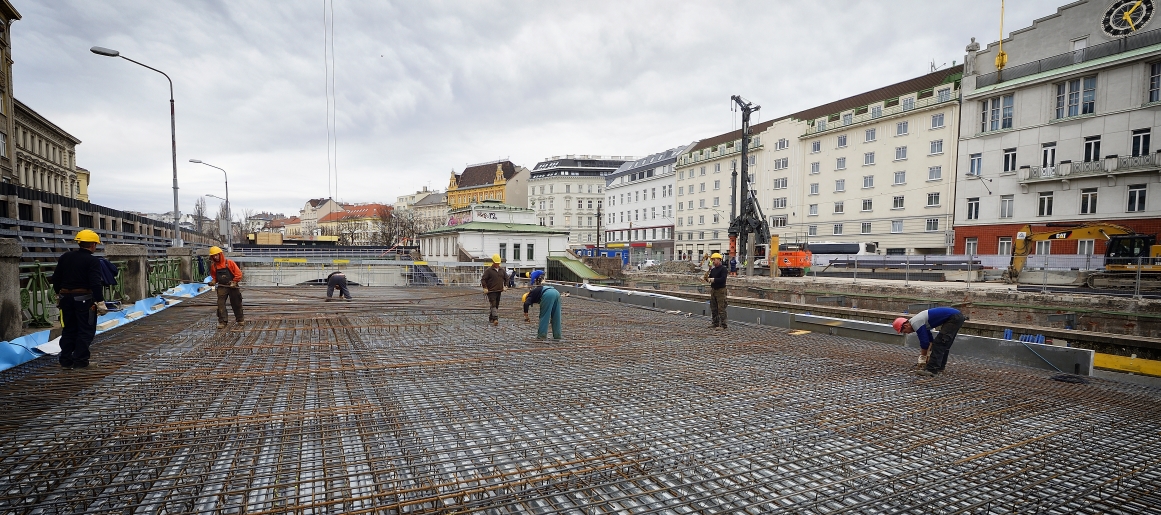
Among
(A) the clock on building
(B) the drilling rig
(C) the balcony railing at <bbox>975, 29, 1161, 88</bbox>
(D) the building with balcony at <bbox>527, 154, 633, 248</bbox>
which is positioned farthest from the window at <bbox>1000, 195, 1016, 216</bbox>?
(D) the building with balcony at <bbox>527, 154, 633, 248</bbox>

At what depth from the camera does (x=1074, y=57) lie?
2366cm

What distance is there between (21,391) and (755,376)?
737 cm

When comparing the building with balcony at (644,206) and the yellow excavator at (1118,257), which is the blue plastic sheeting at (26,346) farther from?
the building with balcony at (644,206)

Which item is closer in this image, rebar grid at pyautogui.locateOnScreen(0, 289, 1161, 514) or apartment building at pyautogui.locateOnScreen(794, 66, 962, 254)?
rebar grid at pyautogui.locateOnScreen(0, 289, 1161, 514)

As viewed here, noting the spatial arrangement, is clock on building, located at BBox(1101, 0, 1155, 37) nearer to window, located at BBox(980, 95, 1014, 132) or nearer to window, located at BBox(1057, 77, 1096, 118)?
window, located at BBox(1057, 77, 1096, 118)

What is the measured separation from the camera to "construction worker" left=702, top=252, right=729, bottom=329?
916cm

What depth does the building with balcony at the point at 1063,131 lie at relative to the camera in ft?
71.5

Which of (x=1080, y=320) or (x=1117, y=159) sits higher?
(x=1117, y=159)

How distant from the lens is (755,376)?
235 inches

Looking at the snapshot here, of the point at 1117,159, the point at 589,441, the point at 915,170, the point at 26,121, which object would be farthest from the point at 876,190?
the point at 26,121

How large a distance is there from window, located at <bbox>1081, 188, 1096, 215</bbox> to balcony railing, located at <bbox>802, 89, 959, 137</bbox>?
8317 mm

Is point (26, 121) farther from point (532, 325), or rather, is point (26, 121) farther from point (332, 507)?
point (332, 507)

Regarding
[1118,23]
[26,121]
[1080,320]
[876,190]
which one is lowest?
[1080,320]

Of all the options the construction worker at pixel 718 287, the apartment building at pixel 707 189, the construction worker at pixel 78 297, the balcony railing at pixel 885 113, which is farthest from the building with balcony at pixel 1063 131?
the construction worker at pixel 78 297
